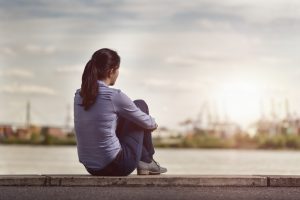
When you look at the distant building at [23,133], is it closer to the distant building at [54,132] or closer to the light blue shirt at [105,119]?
the distant building at [54,132]

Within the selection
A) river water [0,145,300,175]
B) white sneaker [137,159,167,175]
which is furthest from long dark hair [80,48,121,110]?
river water [0,145,300,175]

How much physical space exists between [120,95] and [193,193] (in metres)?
1.37

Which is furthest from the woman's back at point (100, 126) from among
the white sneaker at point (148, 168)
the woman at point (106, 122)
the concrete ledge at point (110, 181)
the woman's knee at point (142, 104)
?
the white sneaker at point (148, 168)

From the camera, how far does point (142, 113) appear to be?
27.2 feet

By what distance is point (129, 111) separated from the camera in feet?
27.1

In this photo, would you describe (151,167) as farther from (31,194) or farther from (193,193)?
(31,194)

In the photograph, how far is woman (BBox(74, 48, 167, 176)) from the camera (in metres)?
8.23

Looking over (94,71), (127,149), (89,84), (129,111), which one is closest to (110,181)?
(127,149)

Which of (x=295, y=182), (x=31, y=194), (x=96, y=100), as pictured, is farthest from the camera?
(x=295, y=182)

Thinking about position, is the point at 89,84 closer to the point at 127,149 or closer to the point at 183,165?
the point at 127,149

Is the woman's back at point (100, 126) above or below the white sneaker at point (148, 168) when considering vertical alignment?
above

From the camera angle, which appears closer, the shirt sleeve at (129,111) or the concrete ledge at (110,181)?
the shirt sleeve at (129,111)

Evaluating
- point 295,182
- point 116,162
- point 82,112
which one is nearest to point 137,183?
point 116,162

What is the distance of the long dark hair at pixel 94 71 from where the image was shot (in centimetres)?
819
